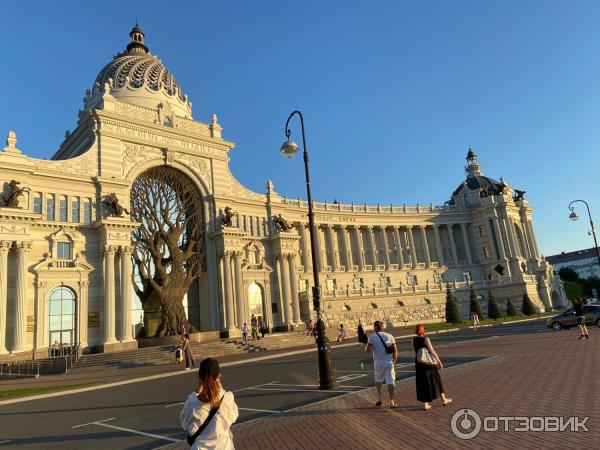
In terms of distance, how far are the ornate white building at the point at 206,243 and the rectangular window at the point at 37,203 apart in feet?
0.31

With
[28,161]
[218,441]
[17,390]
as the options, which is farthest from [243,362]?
[28,161]

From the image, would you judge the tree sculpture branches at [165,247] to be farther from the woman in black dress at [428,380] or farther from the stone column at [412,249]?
the stone column at [412,249]

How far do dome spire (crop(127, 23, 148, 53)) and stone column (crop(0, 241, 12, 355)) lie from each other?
36.6 m

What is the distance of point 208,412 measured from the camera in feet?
16.8

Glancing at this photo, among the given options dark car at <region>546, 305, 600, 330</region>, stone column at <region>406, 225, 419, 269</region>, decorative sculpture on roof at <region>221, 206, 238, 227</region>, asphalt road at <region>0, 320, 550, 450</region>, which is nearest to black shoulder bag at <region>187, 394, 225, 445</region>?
asphalt road at <region>0, 320, 550, 450</region>

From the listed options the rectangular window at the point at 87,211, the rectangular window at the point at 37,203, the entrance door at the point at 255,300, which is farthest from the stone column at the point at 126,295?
the entrance door at the point at 255,300

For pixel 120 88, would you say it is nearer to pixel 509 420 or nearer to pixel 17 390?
pixel 17 390

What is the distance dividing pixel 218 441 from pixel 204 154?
51.3 metres

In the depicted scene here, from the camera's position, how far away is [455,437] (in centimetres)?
832

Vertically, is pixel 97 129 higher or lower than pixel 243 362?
higher

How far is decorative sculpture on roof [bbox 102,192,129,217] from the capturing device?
140 feet

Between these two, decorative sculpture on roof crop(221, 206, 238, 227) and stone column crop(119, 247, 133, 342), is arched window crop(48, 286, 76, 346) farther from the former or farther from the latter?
decorative sculpture on roof crop(221, 206, 238, 227)

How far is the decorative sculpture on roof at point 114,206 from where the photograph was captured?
42.6 meters

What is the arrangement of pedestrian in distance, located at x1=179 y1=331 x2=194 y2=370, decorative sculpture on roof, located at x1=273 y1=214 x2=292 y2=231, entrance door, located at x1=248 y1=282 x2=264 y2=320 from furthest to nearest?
decorative sculpture on roof, located at x1=273 y1=214 x2=292 y2=231
entrance door, located at x1=248 y1=282 x2=264 y2=320
pedestrian in distance, located at x1=179 y1=331 x2=194 y2=370
